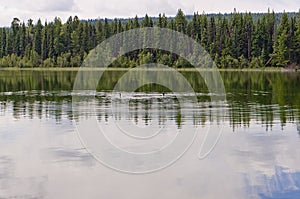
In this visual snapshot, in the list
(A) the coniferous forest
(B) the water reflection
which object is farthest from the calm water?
(A) the coniferous forest

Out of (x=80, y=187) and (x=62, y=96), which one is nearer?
(x=80, y=187)

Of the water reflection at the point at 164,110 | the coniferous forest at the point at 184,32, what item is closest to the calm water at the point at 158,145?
the water reflection at the point at 164,110

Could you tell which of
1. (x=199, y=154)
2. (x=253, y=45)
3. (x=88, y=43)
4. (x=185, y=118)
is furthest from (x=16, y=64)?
(x=199, y=154)

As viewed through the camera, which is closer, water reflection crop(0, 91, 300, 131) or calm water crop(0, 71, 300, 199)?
calm water crop(0, 71, 300, 199)

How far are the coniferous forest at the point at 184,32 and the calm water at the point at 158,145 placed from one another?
67.5 m

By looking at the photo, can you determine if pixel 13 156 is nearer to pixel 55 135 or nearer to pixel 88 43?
pixel 55 135

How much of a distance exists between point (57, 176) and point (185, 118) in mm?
12627

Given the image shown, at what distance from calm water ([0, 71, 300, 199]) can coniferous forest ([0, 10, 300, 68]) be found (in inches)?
2657

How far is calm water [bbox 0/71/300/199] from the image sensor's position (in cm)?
1488

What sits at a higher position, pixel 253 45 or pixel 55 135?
pixel 253 45

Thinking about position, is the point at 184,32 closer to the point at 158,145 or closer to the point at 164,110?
the point at 164,110

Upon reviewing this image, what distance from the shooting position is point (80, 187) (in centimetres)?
1510

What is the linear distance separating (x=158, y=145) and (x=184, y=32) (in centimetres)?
9501

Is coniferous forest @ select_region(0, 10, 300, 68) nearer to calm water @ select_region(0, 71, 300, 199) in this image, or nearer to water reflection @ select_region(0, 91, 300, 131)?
water reflection @ select_region(0, 91, 300, 131)
